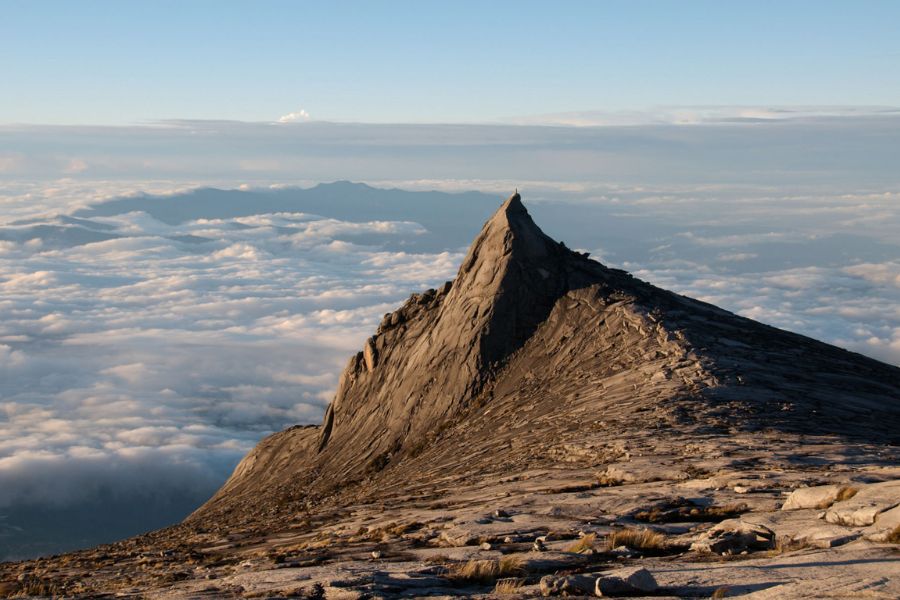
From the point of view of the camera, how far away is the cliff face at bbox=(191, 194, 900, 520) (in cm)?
3925

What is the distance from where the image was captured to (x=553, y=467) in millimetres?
33500

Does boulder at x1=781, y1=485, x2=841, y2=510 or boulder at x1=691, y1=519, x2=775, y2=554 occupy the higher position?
boulder at x1=781, y1=485, x2=841, y2=510

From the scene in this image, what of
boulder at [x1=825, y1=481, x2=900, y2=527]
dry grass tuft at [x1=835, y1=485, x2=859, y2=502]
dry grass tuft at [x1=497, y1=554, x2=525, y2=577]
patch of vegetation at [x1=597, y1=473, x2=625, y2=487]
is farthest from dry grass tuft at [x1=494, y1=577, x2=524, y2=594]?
patch of vegetation at [x1=597, y1=473, x2=625, y2=487]

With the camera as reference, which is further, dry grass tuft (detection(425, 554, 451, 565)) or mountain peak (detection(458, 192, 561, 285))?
mountain peak (detection(458, 192, 561, 285))

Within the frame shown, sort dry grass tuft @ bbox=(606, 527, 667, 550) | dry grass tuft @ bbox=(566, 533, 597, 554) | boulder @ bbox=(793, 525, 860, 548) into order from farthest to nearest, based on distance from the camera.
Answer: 1. dry grass tuft @ bbox=(566, 533, 597, 554)
2. dry grass tuft @ bbox=(606, 527, 667, 550)
3. boulder @ bbox=(793, 525, 860, 548)

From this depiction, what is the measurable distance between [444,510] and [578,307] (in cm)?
2706

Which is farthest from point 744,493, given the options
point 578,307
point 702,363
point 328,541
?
point 578,307

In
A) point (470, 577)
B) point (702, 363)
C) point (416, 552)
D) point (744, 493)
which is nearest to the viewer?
point (470, 577)

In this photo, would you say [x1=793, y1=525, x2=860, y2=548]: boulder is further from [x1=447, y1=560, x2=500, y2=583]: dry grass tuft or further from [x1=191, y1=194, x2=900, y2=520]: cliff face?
[x1=191, y1=194, x2=900, y2=520]: cliff face

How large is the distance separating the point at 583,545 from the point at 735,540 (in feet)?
9.79

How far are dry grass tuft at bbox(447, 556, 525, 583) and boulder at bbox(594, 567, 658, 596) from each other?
282 centimetres

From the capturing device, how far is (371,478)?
156 feet

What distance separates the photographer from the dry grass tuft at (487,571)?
17.7 m

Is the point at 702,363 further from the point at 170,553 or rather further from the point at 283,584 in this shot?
the point at 283,584
